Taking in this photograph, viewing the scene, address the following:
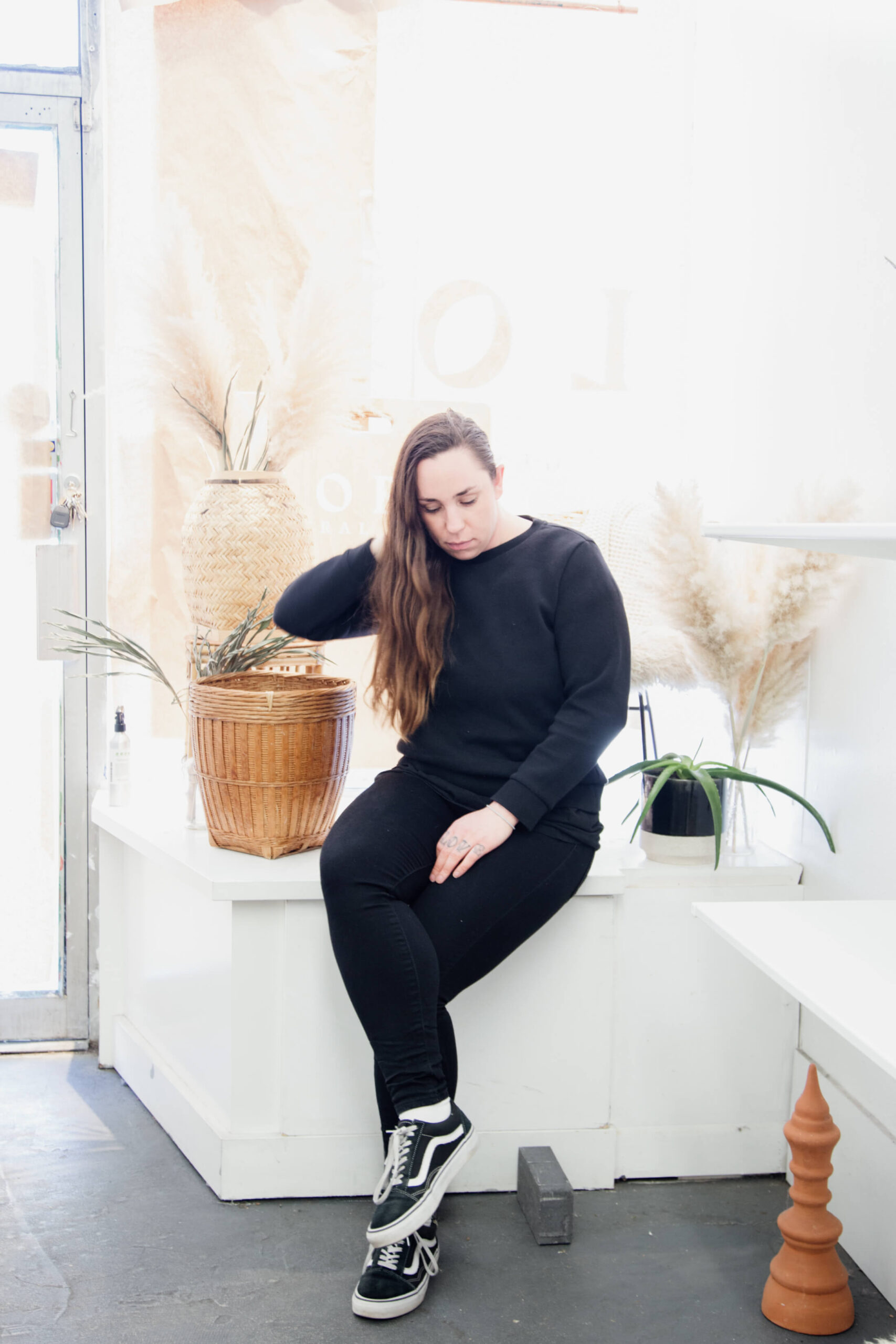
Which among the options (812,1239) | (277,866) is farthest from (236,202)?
(812,1239)

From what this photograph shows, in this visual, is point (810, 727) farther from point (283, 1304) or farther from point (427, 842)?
point (283, 1304)

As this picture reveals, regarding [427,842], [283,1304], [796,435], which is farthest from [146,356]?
[283,1304]

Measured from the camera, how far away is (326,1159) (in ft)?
6.55

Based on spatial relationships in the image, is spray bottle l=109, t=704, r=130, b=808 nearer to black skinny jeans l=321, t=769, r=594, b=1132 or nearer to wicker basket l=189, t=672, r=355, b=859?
A: wicker basket l=189, t=672, r=355, b=859

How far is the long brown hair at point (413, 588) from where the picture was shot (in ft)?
6.10

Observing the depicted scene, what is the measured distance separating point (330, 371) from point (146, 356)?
34 centimetres

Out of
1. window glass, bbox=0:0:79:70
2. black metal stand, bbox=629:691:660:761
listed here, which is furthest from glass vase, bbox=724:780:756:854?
window glass, bbox=0:0:79:70

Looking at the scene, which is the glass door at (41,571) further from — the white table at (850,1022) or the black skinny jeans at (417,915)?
the white table at (850,1022)

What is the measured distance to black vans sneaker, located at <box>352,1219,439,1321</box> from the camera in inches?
65.1

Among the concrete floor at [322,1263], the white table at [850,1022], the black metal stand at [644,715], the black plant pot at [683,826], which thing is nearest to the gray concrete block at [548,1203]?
the concrete floor at [322,1263]

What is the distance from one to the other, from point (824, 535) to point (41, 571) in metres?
1.83

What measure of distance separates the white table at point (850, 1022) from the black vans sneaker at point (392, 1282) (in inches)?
25.4

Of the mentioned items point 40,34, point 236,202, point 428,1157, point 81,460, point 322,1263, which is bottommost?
point 322,1263

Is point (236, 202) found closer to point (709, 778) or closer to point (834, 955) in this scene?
point (709, 778)
